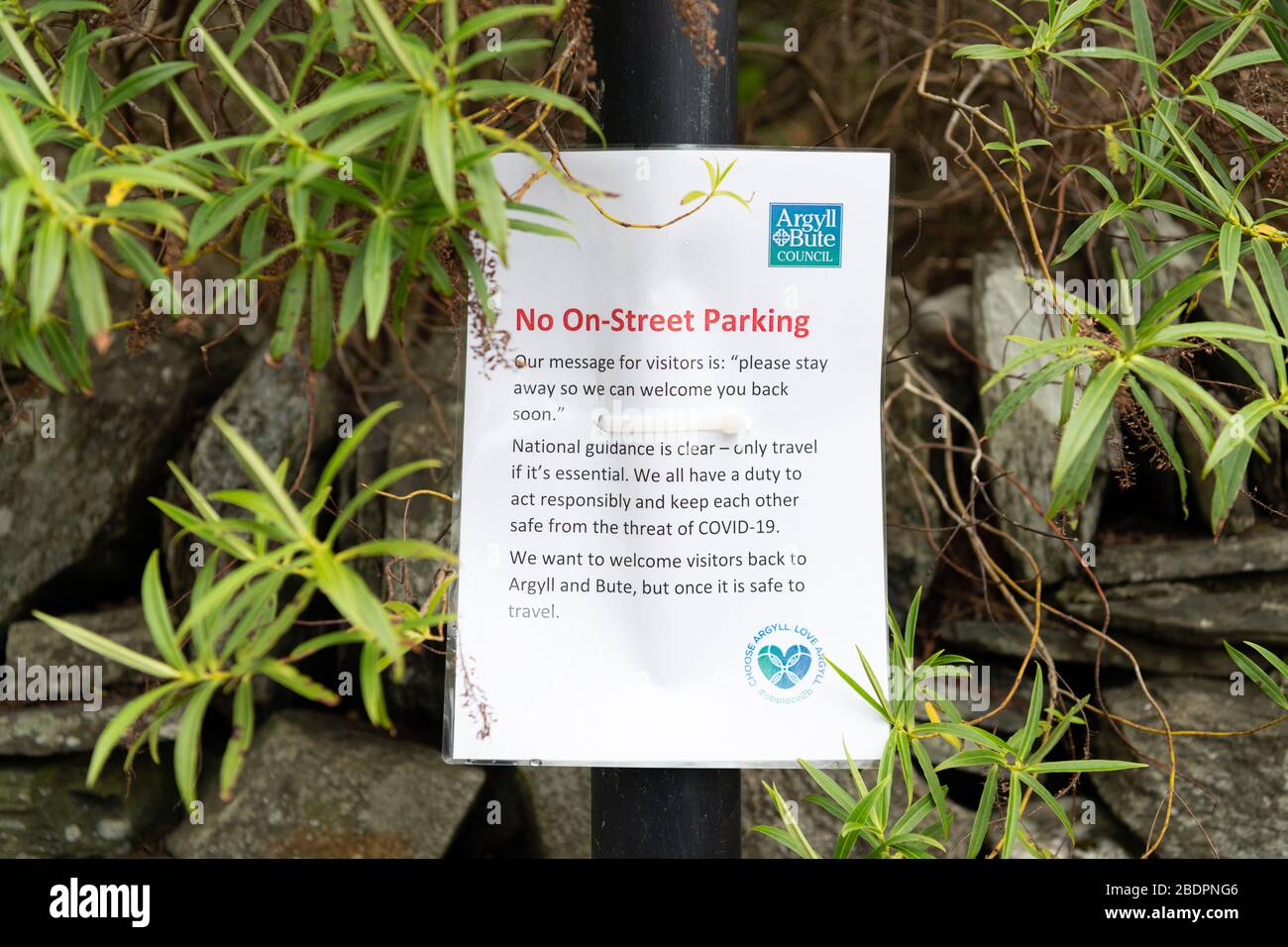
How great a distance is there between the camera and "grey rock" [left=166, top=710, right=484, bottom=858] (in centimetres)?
197

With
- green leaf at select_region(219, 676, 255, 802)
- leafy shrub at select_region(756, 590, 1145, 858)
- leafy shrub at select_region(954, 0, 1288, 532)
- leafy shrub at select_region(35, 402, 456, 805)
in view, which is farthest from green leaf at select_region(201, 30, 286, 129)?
leafy shrub at select_region(756, 590, 1145, 858)

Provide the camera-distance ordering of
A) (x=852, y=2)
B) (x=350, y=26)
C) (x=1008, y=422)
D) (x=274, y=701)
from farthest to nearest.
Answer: (x=852, y=2)
(x=274, y=701)
(x=1008, y=422)
(x=350, y=26)

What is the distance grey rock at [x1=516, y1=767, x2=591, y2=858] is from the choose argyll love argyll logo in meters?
0.97

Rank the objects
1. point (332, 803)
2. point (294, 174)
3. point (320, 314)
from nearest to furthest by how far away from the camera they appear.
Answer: point (294, 174) → point (320, 314) → point (332, 803)

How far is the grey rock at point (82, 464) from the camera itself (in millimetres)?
2123

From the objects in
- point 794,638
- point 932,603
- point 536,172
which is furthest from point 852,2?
point 794,638

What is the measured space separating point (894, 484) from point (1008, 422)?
0.27m

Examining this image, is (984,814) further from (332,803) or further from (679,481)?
(332,803)

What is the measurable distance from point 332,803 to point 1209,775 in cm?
164

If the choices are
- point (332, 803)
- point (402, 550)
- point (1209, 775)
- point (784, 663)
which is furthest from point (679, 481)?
point (1209, 775)

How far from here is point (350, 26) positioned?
93 centimetres

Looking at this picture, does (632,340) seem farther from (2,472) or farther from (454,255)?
(2,472)

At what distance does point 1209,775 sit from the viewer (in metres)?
1.88

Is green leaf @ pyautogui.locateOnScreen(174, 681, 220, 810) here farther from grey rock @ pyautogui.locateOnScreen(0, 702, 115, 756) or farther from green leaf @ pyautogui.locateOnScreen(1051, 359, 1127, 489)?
grey rock @ pyautogui.locateOnScreen(0, 702, 115, 756)
